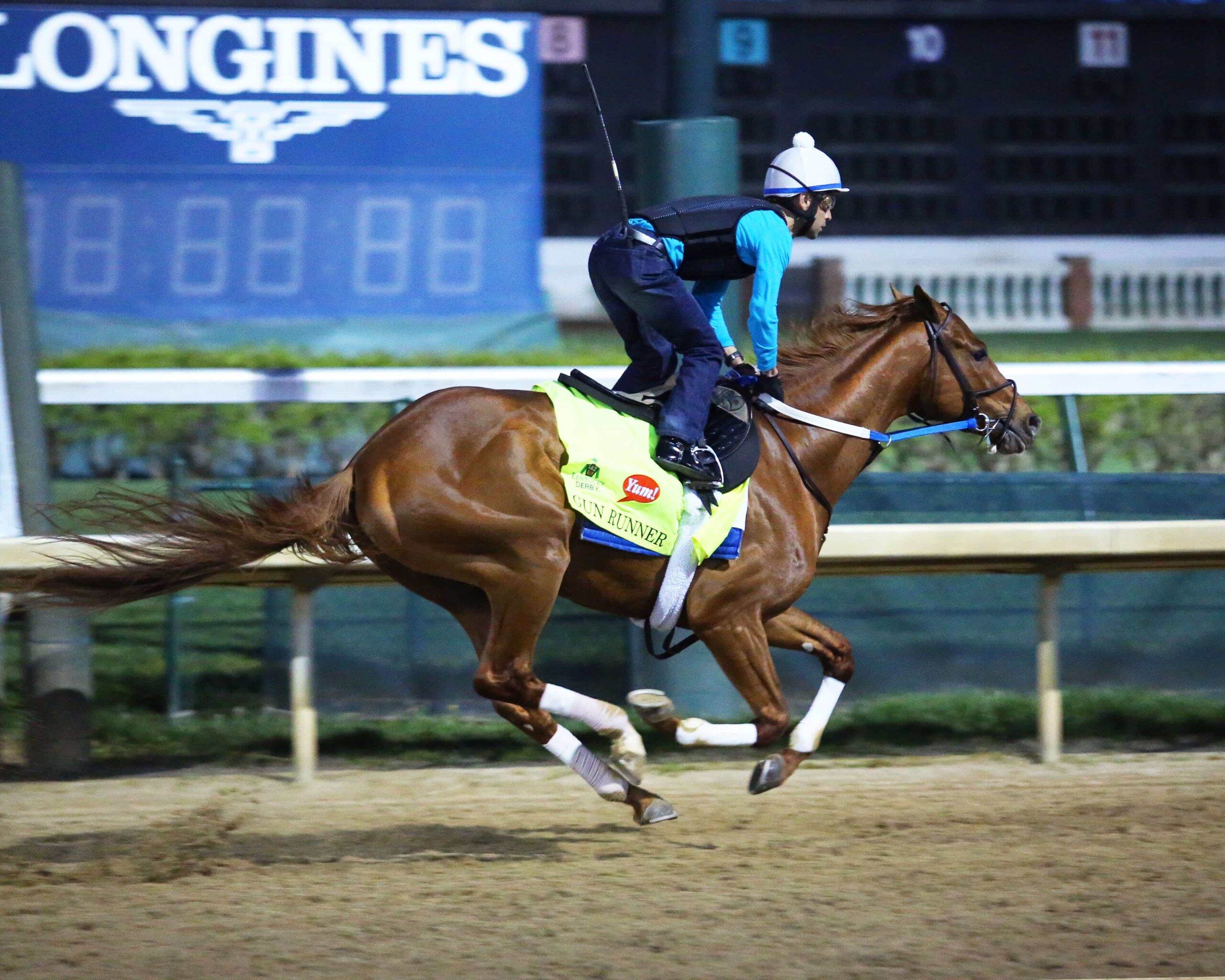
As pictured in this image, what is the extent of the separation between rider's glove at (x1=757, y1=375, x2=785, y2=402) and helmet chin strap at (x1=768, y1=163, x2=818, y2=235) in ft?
1.39

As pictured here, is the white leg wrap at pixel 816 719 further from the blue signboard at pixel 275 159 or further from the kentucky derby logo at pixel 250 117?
the kentucky derby logo at pixel 250 117

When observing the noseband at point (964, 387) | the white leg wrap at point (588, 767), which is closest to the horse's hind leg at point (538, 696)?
the white leg wrap at point (588, 767)

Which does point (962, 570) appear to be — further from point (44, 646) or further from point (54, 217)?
point (54, 217)

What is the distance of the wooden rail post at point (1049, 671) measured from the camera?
5.38 meters

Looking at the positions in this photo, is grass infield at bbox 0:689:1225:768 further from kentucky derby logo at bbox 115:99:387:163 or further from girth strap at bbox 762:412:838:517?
kentucky derby logo at bbox 115:99:387:163

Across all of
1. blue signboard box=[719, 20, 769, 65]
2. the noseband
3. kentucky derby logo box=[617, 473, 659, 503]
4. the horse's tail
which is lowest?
the horse's tail

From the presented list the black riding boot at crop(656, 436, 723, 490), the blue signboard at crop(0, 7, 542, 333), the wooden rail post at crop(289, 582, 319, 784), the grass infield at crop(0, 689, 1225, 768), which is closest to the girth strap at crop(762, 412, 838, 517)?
the black riding boot at crop(656, 436, 723, 490)

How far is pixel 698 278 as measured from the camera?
4609mm

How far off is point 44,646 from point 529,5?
761 centimetres

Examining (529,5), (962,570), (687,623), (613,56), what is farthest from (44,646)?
(613,56)

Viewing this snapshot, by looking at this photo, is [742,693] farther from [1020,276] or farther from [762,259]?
[1020,276]

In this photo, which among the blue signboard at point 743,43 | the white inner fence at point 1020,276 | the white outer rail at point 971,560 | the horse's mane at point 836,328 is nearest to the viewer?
the horse's mane at point 836,328

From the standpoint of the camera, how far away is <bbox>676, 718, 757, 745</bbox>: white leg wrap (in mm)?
4363

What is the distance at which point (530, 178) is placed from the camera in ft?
32.8
